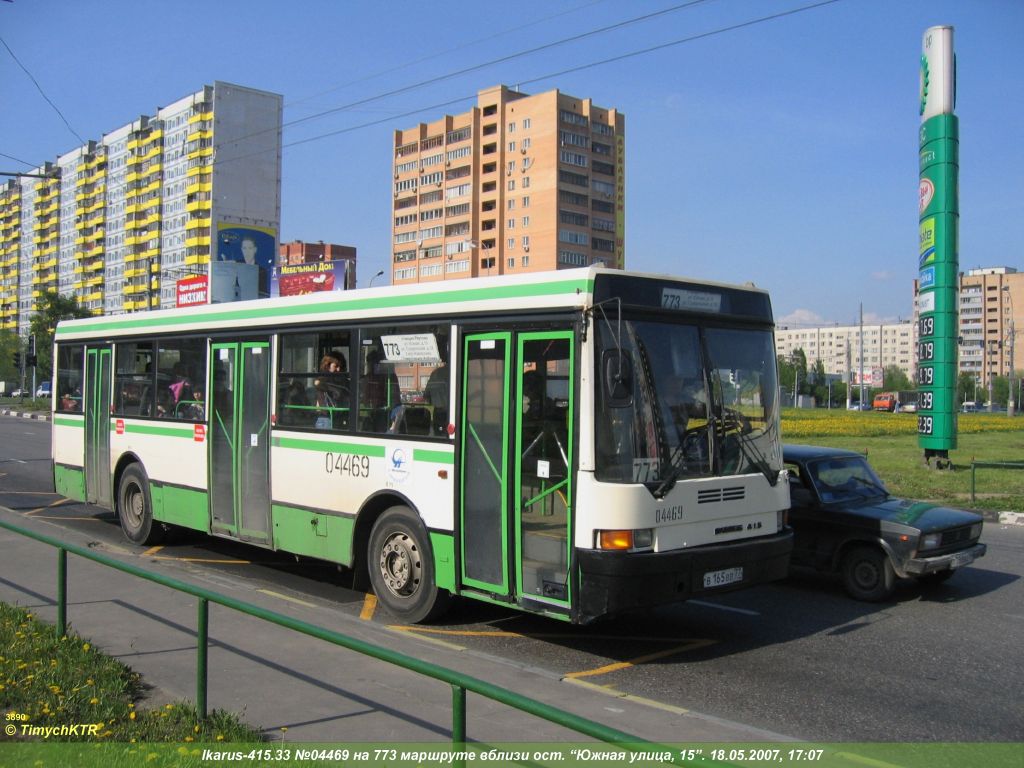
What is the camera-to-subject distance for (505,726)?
538 centimetres

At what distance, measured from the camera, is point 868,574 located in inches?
377

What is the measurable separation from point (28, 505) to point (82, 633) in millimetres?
10260

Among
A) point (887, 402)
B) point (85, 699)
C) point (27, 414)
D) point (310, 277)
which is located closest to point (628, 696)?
point (85, 699)

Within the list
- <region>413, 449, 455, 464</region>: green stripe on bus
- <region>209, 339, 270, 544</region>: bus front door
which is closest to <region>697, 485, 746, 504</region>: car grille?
<region>413, 449, 455, 464</region>: green stripe on bus

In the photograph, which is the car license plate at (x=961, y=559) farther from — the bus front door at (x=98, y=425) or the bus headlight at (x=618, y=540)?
the bus front door at (x=98, y=425)

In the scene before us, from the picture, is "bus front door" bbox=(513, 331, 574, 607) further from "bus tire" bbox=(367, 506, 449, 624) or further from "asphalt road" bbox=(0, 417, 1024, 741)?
"bus tire" bbox=(367, 506, 449, 624)

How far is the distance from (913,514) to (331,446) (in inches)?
240

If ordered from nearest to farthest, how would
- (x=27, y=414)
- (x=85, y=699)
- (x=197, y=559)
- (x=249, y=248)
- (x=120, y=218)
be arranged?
(x=85, y=699), (x=197, y=559), (x=27, y=414), (x=249, y=248), (x=120, y=218)

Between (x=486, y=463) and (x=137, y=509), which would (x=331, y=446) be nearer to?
(x=486, y=463)

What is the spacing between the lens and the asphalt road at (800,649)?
617cm

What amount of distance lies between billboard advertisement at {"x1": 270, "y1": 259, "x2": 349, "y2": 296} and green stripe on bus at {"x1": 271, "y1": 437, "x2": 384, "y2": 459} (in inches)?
1144

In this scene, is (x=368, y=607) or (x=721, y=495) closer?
(x=721, y=495)

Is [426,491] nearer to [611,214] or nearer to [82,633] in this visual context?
[82,633]

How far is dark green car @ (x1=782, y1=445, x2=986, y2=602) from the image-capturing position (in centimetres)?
925
